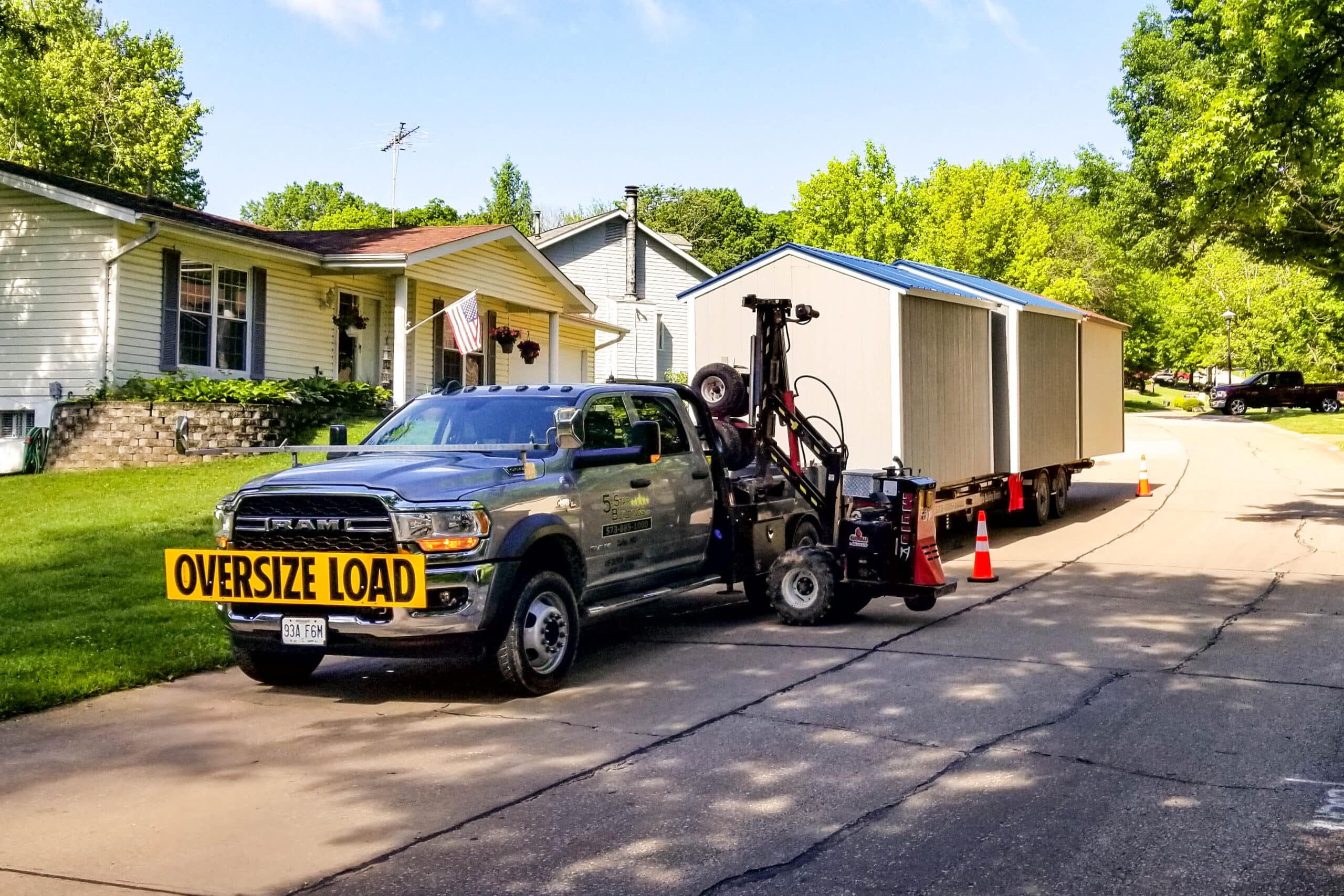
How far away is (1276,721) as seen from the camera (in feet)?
22.8

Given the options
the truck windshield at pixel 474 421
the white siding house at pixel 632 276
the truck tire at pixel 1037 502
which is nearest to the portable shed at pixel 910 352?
the truck tire at pixel 1037 502

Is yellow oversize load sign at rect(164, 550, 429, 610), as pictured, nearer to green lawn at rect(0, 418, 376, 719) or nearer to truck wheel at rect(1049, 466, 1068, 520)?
green lawn at rect(0, 418, 376, 719)

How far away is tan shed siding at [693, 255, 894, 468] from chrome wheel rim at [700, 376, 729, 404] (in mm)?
3330

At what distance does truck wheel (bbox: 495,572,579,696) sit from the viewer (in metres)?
7.53

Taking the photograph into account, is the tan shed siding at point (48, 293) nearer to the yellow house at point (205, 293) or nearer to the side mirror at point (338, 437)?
the yellow house at point (205, 293)

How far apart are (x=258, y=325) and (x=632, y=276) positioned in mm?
24182

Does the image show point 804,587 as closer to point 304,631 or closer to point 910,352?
point 304,631

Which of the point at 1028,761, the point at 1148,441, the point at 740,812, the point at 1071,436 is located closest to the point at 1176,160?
the point at 1071,436

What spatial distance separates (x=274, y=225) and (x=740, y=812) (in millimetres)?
98778

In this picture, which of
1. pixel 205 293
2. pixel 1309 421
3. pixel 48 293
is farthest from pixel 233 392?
pixel 1309 421

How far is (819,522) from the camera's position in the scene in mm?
11461

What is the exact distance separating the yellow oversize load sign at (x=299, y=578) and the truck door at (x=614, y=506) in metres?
1.53

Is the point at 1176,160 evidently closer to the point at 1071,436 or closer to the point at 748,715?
the point at 1071,436

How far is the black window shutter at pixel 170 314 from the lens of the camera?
21.7 m
